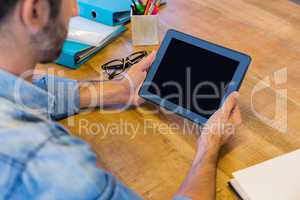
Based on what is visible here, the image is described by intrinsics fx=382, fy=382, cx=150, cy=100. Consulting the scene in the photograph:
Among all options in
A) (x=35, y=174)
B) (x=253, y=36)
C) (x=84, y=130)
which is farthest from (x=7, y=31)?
(x=253, y=36)

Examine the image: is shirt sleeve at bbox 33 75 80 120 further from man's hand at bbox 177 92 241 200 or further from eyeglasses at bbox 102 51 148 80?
man's hand at bbox 177 92 241 200

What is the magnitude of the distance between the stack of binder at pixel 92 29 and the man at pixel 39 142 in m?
0.30

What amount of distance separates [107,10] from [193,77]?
1.48 ft

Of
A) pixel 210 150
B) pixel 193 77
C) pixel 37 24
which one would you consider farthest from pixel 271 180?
pixel 37 24

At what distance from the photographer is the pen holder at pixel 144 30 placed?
1191mm

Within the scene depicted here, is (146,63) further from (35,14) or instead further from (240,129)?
(35,14)

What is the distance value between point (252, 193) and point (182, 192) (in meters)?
0.14

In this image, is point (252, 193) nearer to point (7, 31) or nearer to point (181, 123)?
point (181, 123)

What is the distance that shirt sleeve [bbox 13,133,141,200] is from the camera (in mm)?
564

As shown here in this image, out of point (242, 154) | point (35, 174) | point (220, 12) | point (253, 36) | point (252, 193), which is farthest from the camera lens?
point (220, 12)

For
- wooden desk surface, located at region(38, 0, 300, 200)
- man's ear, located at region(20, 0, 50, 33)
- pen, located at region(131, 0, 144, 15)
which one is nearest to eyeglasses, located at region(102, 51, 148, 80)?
wooden desk surface, located at region(38, 0, 300, 200)

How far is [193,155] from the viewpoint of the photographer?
91cm

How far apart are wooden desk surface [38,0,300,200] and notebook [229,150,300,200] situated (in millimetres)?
31

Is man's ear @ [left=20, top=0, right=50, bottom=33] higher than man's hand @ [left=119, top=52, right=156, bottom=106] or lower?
higher
